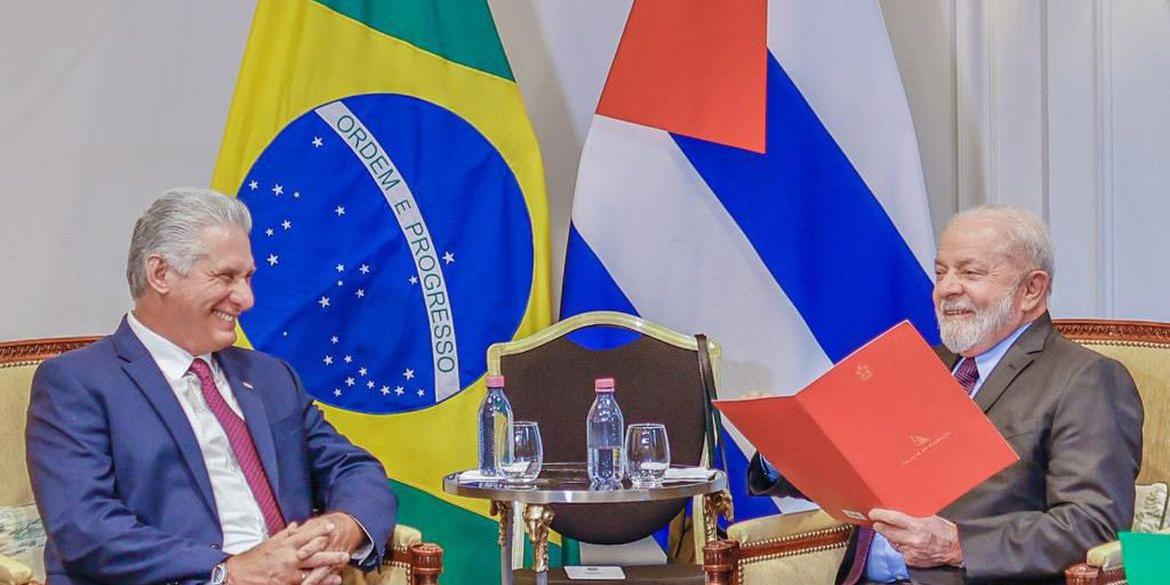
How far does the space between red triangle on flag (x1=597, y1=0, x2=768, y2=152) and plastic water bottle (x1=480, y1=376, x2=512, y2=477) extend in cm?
114

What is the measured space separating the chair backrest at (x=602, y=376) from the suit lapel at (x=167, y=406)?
4.29 ft

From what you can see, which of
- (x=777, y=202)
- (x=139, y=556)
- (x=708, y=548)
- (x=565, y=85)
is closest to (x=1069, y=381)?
(x=708, y=548)

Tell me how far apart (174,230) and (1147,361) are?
86.5 inches

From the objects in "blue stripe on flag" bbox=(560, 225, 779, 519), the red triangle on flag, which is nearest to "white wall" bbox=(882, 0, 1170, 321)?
the red triangle on flag

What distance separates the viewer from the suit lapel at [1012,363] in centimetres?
310

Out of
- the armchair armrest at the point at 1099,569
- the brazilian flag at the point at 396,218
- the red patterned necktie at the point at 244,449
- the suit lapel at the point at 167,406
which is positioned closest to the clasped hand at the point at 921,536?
the armchair armrest at the point at 1099,569

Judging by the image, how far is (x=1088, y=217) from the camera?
4.33m

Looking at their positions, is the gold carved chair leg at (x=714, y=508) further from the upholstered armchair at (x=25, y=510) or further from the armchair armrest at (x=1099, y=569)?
Result: the armchair armrest at (x=1099, y=569)

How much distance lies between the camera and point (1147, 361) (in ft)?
11.0

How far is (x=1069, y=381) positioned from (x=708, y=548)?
0.83 m

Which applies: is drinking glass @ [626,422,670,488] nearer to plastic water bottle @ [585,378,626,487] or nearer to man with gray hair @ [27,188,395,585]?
plastic water bottle @ [585,378,626,487]

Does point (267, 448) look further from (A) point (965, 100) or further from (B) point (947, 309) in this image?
(A) point (965, 100)

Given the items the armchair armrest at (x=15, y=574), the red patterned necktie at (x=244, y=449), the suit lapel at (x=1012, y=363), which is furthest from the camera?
the suit lapel at (x=1012, y=363)

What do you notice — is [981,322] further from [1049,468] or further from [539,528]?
Result: [539,528]
